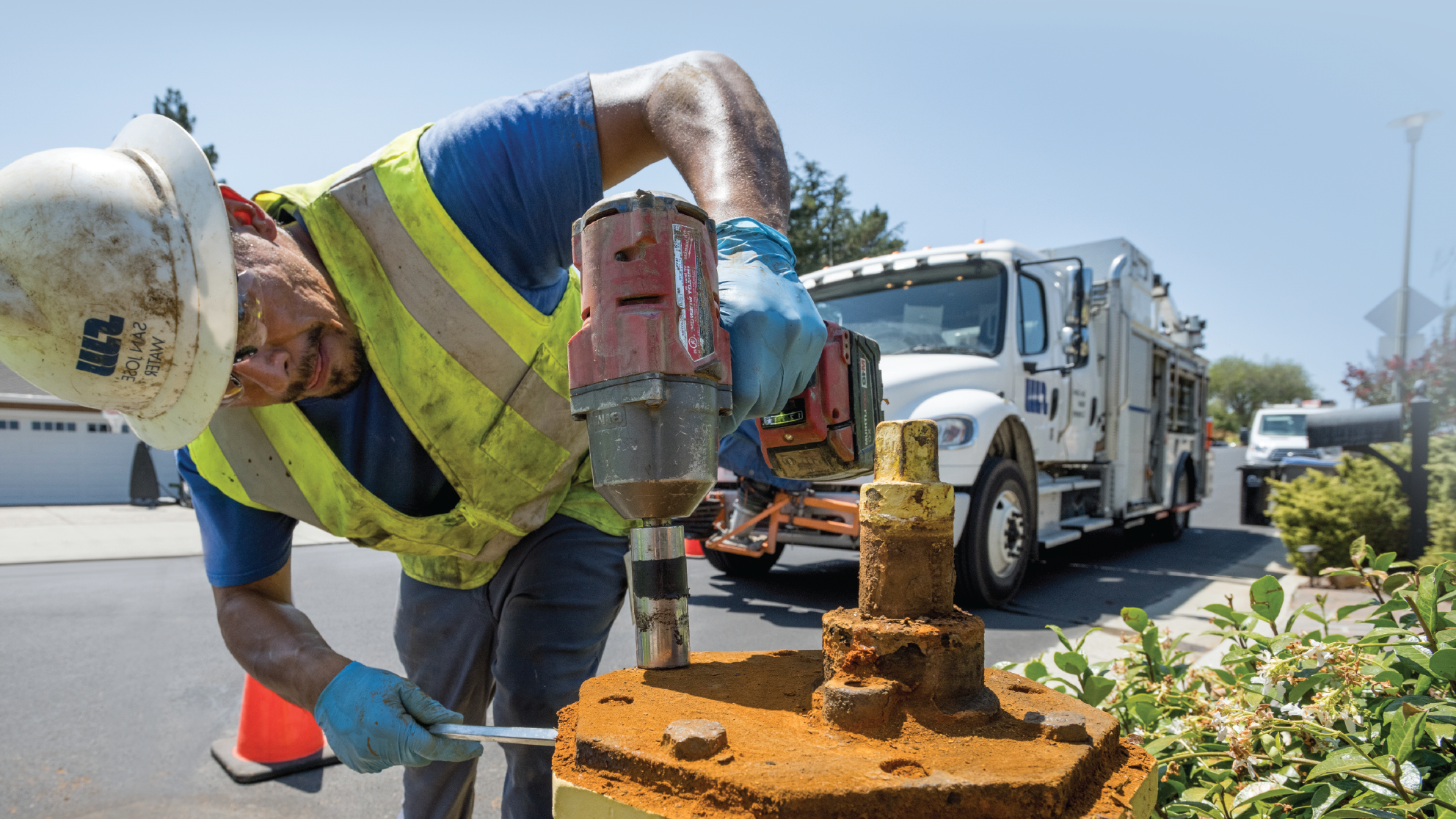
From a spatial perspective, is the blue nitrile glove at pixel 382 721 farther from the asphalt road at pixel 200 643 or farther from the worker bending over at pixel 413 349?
the asphalt road at pixel 200 643

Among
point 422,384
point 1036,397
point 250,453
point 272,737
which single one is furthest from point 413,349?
point 1036,397

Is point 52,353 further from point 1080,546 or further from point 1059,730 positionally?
point 1080,546

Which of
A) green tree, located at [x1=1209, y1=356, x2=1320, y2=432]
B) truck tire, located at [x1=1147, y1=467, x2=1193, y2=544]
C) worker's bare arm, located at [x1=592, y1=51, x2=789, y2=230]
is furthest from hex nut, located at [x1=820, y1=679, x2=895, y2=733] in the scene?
green tree, located at [x1=1209, y1=356, x2=1320, y2=432]

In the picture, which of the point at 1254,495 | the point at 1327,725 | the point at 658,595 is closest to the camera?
the point at 658,595

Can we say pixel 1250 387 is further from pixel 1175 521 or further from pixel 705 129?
pixel 705 129

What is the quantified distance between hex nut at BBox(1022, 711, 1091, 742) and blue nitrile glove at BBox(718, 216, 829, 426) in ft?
1.81

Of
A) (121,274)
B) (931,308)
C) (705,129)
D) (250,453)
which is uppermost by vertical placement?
(931,308)

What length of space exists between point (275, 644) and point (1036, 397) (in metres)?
5.69

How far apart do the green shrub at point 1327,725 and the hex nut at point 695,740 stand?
0.83 m

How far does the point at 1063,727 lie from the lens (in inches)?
32.8

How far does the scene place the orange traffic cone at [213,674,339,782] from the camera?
3.12 m

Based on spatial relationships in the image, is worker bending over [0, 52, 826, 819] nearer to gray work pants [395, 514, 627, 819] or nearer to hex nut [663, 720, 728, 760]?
gray work pants [395, 514, 627, 819]

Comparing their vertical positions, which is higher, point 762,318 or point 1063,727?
point 762,318

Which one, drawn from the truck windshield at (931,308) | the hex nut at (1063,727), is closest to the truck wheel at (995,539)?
the truck windshield at (931,308)
